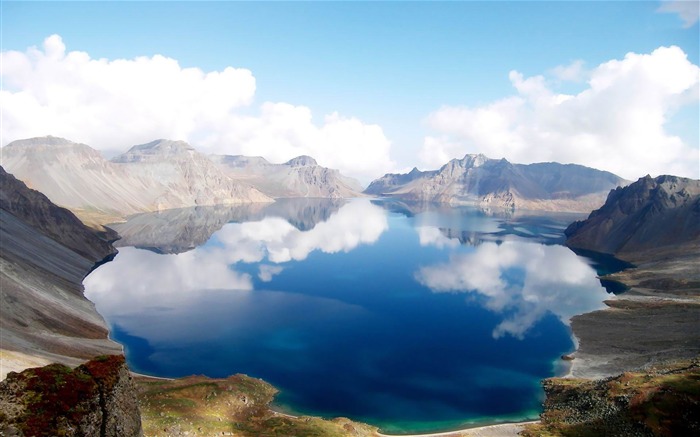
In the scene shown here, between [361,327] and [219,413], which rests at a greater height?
[361,327]

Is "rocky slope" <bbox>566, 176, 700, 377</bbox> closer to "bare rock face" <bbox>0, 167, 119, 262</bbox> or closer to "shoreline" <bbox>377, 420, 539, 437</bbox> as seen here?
"shoreline" <bbox>377, 420, 539, 437</bbox>

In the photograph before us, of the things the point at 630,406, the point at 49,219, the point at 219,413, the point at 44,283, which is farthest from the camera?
the point at 49,219

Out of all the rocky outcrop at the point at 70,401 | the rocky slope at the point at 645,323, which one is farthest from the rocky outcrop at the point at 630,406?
the rocky outcrop at the point at 70,401

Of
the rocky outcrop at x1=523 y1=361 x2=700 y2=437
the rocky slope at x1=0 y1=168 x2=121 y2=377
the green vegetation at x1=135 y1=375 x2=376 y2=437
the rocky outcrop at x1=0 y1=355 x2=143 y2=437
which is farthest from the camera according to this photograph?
the rocky slope at x1=0 y1=168 x2=121 y2=377

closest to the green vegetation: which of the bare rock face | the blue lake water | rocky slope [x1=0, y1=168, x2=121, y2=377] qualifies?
the blue lake water

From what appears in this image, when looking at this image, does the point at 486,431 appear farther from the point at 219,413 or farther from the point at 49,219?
the point at 49,219

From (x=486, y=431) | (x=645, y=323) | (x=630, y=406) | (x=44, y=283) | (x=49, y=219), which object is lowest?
(x=486, y=431)

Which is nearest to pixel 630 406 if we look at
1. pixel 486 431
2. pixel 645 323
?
pixel 486 431
